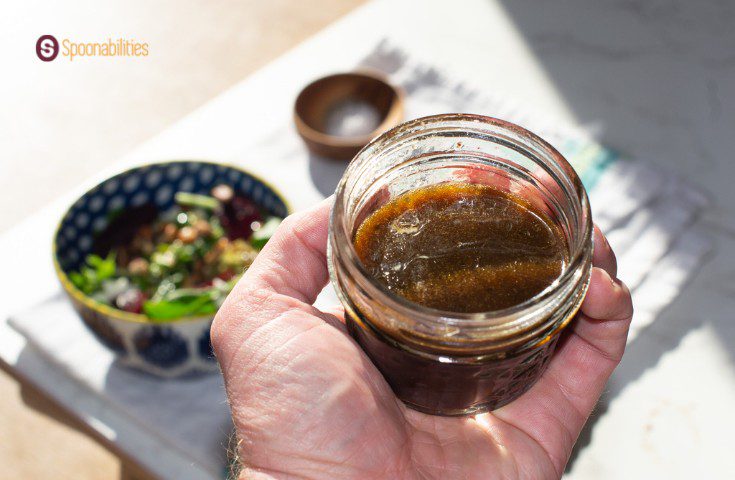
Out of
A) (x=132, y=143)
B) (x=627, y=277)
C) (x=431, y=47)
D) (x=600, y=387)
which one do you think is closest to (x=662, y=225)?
(x=627, y=277)

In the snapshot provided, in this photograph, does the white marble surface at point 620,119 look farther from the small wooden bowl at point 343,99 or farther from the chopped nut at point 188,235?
the chopped nut at point 188,235

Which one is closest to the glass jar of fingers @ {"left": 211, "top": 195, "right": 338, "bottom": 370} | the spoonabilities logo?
fingers @ {"left": 211, "top": 195, "right": 338, "bottom": 370}

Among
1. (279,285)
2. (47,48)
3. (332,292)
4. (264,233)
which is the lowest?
(332,292)

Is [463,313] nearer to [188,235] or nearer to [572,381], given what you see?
[572,381]

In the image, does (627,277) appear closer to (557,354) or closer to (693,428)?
(693,428)

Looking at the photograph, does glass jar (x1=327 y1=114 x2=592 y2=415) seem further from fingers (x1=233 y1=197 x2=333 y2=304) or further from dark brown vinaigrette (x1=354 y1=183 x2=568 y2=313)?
fingers (x1=233 y1=197 x2=333 y2=304)

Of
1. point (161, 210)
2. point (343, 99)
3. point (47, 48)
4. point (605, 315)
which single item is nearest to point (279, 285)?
point (605, 315)

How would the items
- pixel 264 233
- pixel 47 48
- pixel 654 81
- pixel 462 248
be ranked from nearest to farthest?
1. pixel 462 248
2. pixel 264 233
3. pixel 654 81
4. pixel 47 48
